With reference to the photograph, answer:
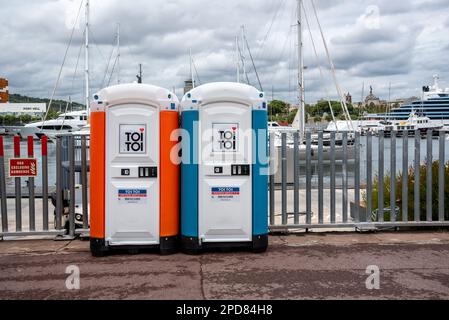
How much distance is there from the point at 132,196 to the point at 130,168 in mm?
353

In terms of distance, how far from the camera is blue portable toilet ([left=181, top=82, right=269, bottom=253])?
617 cm

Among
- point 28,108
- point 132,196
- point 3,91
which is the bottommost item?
point 132,196

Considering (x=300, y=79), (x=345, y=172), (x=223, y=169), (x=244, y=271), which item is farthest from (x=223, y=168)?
(x=300, y=79)

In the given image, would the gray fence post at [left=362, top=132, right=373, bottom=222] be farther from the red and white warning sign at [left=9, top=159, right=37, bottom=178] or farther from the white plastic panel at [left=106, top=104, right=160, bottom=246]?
the red and white warning sign at [left=9, top=159, right=37, bottom=178]

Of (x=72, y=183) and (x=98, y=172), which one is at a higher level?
(x=98, y=172)

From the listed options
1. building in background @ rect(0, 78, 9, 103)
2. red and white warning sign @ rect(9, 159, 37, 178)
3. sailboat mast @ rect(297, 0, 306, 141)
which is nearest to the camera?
red and white warning sign @ rect(9, 159, 37, 178)

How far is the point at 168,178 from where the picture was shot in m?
6.17

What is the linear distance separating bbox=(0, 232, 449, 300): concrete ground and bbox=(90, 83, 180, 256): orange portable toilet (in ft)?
1.19

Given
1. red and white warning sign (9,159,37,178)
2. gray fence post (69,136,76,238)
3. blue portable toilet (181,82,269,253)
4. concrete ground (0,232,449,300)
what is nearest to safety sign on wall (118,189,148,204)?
blue portable toilet (181,82,269,253)

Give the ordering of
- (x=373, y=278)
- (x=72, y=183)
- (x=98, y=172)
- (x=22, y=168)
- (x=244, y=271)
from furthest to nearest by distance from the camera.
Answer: (x=72, y=183)
(x=22, y=168)
(x=98, y=172)
(x=244, y=271)
(x=373, y=278)

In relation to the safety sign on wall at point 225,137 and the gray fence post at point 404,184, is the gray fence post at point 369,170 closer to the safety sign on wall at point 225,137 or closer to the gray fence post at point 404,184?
the gray fence post at point 404,184

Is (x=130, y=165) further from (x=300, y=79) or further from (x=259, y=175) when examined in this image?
(x=300, y=79)
